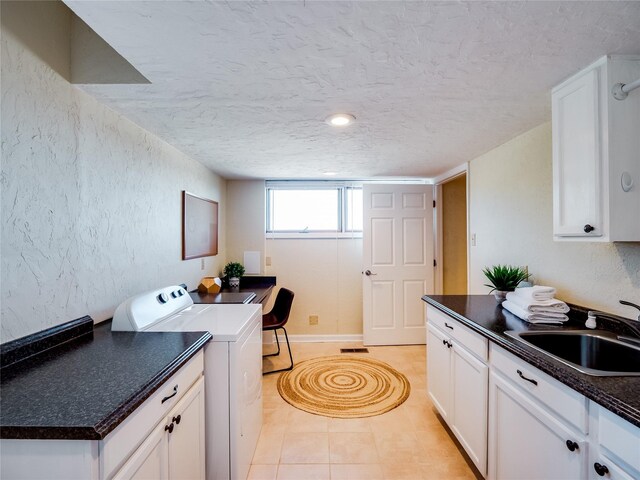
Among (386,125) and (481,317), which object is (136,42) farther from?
(481,317)

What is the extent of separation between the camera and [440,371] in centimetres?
204

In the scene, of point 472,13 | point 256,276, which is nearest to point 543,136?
point 472,13

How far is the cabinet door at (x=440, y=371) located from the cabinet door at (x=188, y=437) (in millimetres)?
1484

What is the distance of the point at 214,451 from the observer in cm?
148

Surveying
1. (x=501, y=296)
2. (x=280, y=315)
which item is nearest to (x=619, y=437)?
(x=501, y=296)

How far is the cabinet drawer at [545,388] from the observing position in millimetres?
984

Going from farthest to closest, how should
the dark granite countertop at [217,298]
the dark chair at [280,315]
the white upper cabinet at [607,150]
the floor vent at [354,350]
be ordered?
the floor vent at [354,350] → the dark chair at [280,315] → the dark granite countertop at [217,298] → the white upper cabinet at [607,150]

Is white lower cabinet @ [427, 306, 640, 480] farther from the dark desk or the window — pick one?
the window

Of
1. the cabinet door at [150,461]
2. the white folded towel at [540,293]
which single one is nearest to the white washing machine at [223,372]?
the cabinet door at [150,461]

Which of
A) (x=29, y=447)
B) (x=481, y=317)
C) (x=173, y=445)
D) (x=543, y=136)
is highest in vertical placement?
(x=543, y=136)

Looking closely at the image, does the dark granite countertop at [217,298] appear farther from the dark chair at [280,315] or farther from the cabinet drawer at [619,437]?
the cabinet drawer at [619,437]

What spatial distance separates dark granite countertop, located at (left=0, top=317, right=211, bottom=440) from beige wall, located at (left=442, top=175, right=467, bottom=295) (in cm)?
323

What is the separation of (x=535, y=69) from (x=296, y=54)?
1.03 metres

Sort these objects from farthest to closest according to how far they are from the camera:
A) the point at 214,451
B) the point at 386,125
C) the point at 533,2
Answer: the point at 386,125
the point at 214,451
the point at 533,2
